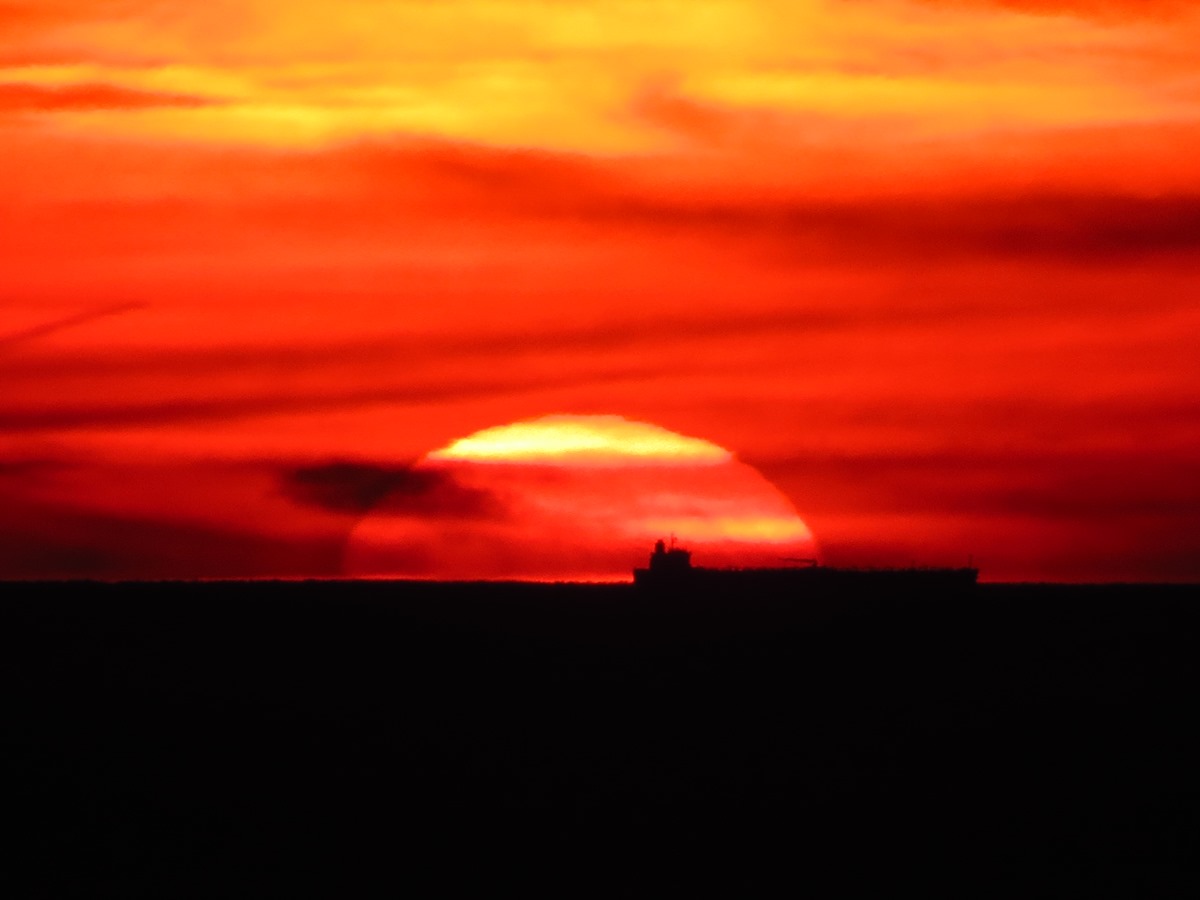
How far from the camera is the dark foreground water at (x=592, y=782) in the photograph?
142 feet

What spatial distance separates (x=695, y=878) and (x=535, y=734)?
97.4 feet

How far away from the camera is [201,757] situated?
213 ft

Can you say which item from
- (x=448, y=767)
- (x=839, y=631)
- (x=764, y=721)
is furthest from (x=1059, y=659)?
(x=448, y=767)

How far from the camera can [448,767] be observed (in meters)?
60.8

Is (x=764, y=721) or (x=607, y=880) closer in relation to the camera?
(x=607, y=880)

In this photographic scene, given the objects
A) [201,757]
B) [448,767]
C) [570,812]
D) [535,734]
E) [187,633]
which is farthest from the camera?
[187,633]

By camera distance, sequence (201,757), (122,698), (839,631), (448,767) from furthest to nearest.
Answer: (839,631), (122,698), (201,757), (448,767)

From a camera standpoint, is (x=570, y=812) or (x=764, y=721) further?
(x=764, y=721)

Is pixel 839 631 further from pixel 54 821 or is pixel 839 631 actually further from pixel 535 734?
pixel 54 821

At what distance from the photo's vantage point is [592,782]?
188 feet

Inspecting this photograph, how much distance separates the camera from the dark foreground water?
142 ft

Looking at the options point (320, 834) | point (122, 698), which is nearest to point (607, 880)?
point (320, 834)

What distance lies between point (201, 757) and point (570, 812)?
18.1 m

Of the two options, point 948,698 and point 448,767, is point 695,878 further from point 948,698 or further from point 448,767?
point 948,698
